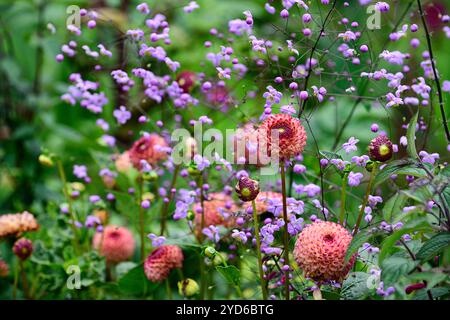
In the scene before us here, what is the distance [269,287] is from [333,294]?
0.63 feet

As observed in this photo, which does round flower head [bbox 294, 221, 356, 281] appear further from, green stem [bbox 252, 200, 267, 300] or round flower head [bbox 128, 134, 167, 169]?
round flower head [bbox 128, 134, 167, 169]

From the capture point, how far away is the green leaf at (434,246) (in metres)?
0.79

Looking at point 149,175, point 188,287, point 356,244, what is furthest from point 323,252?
point 149,175

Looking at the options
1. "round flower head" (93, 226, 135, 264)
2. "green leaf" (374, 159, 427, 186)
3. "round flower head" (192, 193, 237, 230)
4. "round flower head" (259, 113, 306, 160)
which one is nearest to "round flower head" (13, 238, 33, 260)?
"round flower head" (93, 226, 135, 264)

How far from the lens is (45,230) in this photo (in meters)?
1.35

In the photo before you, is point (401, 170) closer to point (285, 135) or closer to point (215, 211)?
point (285, 135)

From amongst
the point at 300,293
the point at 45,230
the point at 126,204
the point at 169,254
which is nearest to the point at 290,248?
the point at 300,293

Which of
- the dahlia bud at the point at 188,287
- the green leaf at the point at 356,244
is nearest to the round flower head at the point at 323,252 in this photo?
the green leaf at the point at 356,244

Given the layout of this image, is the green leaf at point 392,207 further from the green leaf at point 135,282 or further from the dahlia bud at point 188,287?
the green leaf at point 135,282

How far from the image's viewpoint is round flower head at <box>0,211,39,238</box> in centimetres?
117

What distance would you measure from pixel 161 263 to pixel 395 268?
1.36 ft

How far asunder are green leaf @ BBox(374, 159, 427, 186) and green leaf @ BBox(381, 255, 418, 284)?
0.09 meters

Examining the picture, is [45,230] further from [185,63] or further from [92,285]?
[185,63]

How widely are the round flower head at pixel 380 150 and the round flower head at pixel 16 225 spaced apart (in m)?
0.62
